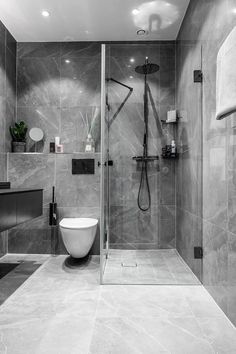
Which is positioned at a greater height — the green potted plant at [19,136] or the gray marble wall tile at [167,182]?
the green potted plant at [19,136]

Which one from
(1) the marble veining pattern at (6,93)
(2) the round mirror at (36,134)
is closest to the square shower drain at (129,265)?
(1) the marble veining pattern at (6,93)

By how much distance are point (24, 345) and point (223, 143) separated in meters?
1.71

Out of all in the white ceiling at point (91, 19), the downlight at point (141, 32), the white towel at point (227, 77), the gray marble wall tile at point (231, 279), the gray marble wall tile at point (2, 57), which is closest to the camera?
the white towel at point (227, 77)

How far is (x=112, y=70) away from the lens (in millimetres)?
2580

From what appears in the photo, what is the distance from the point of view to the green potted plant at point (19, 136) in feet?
9.70

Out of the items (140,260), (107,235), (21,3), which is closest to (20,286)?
(107,235)

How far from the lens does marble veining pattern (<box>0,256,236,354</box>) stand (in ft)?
4.28

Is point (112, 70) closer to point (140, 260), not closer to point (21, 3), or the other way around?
point (21, 3)

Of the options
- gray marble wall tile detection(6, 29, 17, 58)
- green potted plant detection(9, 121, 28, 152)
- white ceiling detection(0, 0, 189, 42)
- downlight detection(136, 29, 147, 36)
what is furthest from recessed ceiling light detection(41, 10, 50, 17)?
green potted plant detection(9, 121, 28, 152)

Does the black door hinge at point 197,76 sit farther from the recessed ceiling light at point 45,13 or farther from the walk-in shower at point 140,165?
the recessed ceiling light at point 45,13

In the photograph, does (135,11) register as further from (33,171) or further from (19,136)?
(33,171)

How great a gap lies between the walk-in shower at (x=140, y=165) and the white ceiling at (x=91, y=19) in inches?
13.9

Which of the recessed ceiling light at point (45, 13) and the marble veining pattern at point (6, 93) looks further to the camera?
the marble veining pattern at point (6, 93)

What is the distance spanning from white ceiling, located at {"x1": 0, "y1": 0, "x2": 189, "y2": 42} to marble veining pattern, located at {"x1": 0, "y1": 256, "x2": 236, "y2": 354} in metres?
2.72
